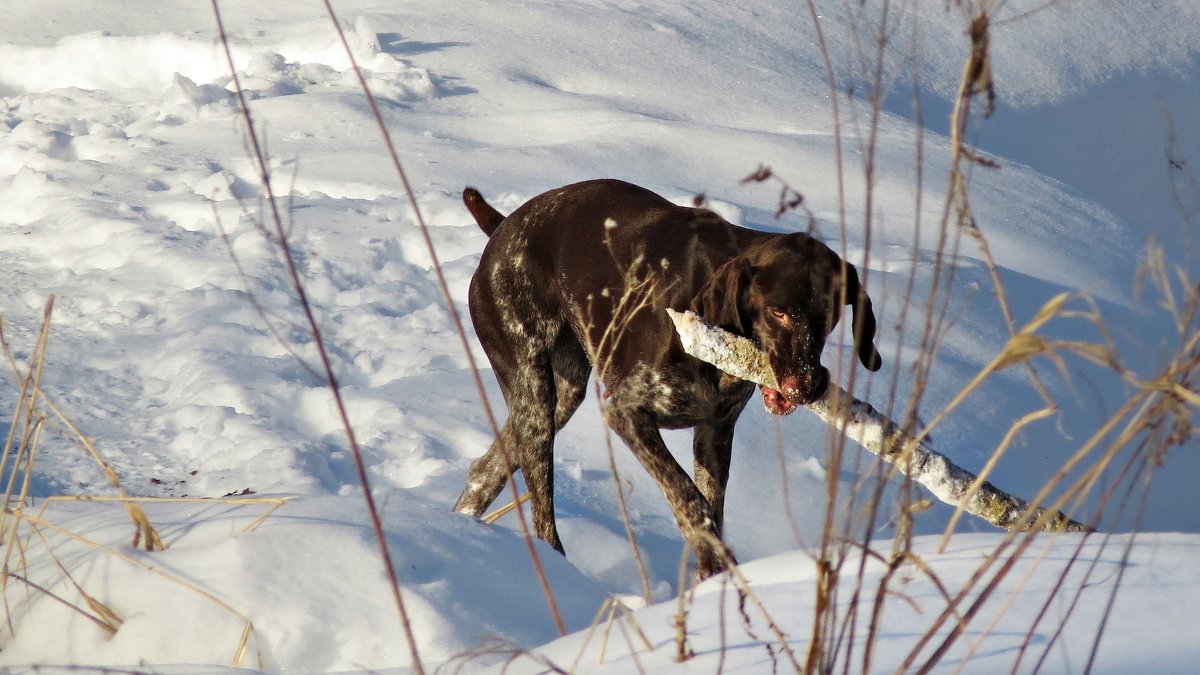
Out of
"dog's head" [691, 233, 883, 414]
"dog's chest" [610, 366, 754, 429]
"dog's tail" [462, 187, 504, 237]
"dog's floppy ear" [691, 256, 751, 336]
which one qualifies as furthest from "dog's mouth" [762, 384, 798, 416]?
"dog's tail" [462, 187, 504, 237]

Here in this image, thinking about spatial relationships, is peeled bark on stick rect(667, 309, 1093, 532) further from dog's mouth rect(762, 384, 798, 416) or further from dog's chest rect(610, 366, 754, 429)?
dog's chest rect(610, 366, 754, 429)

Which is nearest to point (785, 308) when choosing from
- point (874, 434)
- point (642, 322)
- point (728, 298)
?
point (728, 298)

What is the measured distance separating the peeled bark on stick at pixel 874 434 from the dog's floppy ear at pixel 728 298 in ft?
0.16

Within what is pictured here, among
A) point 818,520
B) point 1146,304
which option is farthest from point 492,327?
point 1146,304

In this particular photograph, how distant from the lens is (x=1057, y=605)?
1.95 m

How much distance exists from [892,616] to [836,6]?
1170 centimetres

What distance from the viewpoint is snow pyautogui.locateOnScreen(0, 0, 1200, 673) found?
2.33 metres

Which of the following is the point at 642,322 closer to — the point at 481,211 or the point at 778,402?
the point at 778,402

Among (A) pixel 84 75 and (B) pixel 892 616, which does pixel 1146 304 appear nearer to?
(B) pixel 892 616

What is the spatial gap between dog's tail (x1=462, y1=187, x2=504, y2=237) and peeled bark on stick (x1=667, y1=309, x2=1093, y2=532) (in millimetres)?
1420

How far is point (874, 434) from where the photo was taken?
3154 mm

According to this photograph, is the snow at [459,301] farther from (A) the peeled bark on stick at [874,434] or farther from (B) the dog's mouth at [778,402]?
(A) the peeled bark on stick at [874,434]

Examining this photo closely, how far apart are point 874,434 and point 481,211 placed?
228 centimetres

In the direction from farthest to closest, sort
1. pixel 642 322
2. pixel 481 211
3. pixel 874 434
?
pixel 481 211, pixel 642 322, pixel 874 434
